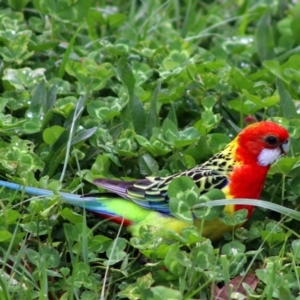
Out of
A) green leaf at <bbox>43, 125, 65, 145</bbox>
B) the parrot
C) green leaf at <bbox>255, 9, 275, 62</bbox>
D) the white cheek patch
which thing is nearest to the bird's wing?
the parrot

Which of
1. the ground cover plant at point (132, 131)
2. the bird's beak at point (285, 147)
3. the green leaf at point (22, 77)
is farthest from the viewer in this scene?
the green leaf at point (22, 77)

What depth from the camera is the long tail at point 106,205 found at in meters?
3.45

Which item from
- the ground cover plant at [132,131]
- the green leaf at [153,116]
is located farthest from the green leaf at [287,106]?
the green leaf at [153,116]

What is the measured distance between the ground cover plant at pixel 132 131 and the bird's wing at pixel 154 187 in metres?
0.18

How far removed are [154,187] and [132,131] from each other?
1.49 feet

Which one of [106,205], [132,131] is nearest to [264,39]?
[132,131]

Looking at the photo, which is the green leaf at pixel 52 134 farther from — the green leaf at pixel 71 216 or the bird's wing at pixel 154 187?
the green leaf at pixel 71 216

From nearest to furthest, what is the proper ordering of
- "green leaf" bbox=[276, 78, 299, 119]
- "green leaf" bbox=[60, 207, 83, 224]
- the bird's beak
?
"green leaf" bbox=[60, 207, 83, 224] < the bird's beak < "green leaf" bbox=[276, 78, 299, 119]

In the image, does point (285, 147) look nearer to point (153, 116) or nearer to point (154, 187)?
point (154, 187)

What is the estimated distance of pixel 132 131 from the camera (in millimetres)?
3877

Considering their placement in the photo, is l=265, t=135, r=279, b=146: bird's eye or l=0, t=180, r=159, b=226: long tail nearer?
l=0, t=180, r=159, b=226: long tail

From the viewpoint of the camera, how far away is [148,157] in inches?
151

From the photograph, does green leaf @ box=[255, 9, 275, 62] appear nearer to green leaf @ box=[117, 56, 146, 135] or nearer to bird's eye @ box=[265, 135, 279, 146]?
green leaf @ box=[117, 56, 146, 135]

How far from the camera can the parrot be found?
3439mm
